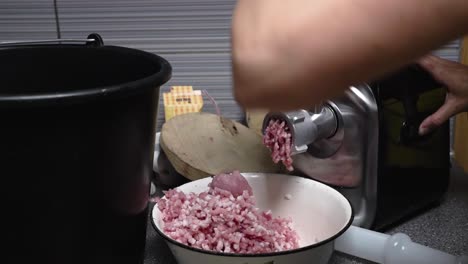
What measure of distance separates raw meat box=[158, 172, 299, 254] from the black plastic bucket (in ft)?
0.21

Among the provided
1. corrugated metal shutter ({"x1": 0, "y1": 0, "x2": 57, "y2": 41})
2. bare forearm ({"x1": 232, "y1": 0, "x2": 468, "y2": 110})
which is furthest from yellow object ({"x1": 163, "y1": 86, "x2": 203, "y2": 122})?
bare forearm ({"x1": 232, "y1": 0, "x2": 468, "y2": 110})

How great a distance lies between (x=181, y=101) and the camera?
901 millimetres

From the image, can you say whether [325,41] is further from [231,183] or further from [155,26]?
[155,26]

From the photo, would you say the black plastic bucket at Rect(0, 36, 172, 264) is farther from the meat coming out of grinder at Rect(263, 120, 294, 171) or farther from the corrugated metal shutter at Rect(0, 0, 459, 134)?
the corrugated metal shutter at Rect(0, 0, 459, 134)

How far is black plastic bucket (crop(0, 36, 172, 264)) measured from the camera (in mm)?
430

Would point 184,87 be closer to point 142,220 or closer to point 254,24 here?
point 142,220

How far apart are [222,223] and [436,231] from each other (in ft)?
0.89

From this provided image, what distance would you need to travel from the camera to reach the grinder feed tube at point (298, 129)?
644 mm

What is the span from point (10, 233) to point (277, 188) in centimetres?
32

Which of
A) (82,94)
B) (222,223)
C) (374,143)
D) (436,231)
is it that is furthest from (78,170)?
(436,231)

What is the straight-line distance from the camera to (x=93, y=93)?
431 millimetres

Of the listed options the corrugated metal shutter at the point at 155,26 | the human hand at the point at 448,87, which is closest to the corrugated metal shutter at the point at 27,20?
the corrugated metal shutter at the point at 155,26

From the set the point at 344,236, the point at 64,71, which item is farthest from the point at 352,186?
the point at 64,71

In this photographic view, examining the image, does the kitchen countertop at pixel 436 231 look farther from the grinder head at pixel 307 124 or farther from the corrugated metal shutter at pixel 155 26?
the corrugated metal shutter at pixel 155 26
